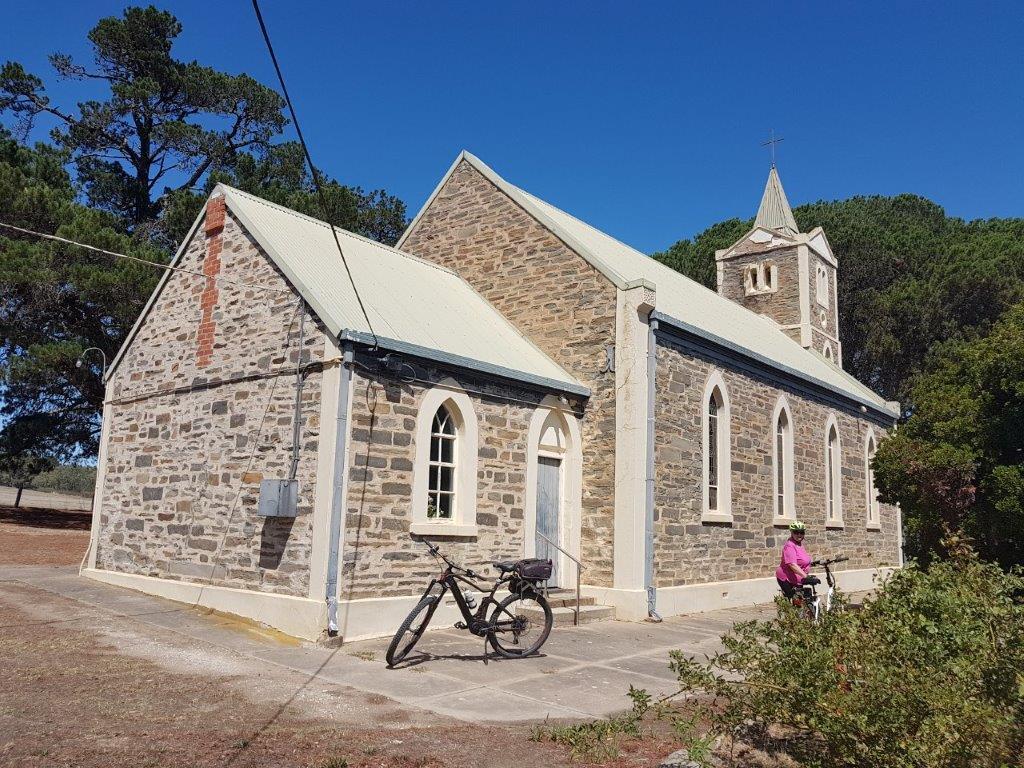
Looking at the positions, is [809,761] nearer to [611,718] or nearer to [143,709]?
[611,718]

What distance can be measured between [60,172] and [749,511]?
67.7 feet

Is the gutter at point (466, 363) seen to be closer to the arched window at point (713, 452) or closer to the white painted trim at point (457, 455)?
the white painted trim at point (457, 455)

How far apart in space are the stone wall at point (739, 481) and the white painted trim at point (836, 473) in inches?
5.5

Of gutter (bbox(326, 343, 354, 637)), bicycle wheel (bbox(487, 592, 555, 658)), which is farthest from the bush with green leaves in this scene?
gutter (bbox(326, 343, 354, 637))

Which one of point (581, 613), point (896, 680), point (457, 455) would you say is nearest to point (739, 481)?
point (581, 613)

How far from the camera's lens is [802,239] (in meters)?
27.4

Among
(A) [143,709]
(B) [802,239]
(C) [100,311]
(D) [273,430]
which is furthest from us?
(B) [802,239]

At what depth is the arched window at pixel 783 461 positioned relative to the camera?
696 inches

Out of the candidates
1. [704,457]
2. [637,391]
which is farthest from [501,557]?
[704,457]

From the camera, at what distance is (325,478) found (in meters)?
10.2

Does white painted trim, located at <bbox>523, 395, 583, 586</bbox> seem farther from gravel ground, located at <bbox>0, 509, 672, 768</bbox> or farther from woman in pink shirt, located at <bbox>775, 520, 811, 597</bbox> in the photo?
gravel ground, located at <bbox>0, 509, 672, 768</bbox>

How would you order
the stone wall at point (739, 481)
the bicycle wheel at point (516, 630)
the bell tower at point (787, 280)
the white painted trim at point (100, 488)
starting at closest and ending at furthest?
the bicycle wheel at point (516, 630) < the white painted trim at point (100, 488) < the stone wall at point (739, 481) < the bell tower at point (787, 280)

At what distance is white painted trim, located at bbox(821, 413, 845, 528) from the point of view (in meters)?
19.7

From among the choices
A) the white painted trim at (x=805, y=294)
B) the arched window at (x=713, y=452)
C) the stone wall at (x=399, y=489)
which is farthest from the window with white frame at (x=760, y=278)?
the stone wall at (x=399, y=489)
